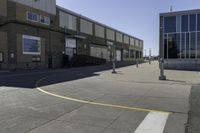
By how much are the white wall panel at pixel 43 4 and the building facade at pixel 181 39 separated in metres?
18.7

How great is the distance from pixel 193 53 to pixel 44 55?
22.0m

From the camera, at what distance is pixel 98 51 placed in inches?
2510

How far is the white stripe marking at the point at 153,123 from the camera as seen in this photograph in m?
6.01

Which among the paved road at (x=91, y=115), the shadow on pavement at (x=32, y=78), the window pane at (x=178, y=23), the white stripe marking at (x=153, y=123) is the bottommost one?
the white stripe marking at (x=153, y=123)

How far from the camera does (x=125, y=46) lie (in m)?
86.6

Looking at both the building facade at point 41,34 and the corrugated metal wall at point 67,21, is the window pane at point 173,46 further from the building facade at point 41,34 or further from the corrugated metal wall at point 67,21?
the corrugated metal wall at point 67,21

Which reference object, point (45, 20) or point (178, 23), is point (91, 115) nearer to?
point (178, 23)

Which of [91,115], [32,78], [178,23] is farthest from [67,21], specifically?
[91,115]

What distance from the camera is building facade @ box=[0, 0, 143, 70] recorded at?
1367 inches

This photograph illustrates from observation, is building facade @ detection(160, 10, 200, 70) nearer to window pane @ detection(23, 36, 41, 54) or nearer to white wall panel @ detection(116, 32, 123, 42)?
window pane @ detection(23, 36, 41, 54)

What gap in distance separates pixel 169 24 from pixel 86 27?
85.9ft

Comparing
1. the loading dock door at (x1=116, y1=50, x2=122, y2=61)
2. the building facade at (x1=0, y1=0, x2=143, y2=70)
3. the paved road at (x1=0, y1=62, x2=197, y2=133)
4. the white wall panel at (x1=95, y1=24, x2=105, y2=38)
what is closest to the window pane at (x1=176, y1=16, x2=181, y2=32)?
the building facade at (x1=0, y1=0, x2=143, y2=70)

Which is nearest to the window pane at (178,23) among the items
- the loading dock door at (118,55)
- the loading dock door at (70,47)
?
the loading dock door at (70,47)

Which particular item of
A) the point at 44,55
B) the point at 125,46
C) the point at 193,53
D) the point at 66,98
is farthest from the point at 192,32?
the point at 125,46
